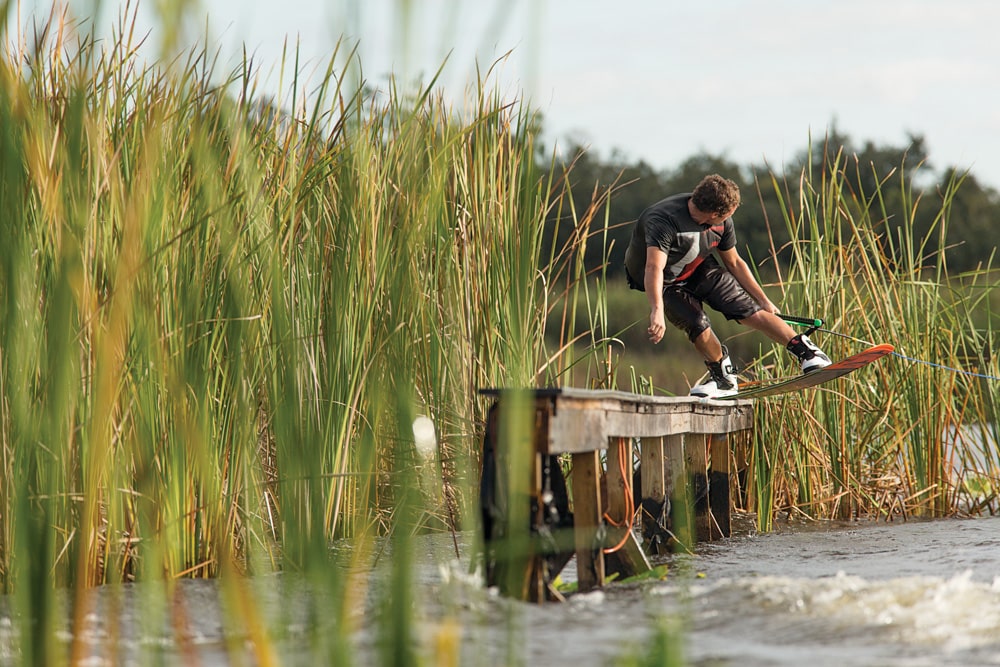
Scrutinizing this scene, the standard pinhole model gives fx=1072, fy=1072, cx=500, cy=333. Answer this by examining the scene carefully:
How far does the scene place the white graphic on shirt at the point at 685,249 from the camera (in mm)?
5559

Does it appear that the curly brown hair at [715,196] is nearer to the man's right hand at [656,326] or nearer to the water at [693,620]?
the man's right hand at [656,326]

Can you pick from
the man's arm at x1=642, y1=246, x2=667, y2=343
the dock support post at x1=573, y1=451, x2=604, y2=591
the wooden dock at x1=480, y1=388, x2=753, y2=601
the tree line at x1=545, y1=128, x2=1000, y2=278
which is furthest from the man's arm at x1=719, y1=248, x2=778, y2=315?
the tree line at x1=545, y1=128, x2=1000, y2=278

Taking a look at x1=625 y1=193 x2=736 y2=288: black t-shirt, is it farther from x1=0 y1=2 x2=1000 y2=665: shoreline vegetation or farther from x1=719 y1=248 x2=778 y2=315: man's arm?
x1=0 y1=2 x2=1000 y2=665: shoreline vegetation

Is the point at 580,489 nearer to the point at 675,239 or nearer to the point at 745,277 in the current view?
the point at 675,239

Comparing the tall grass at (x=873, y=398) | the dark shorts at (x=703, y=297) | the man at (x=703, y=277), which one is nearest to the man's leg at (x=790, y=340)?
the man at (x=703, y=277)

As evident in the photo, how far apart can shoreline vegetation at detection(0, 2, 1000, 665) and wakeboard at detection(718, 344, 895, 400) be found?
1.03 ft

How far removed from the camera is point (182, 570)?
325cm

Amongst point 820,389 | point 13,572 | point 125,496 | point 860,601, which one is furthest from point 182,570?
point 820,389

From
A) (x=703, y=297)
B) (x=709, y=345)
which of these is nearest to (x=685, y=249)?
(x=703, y=297)

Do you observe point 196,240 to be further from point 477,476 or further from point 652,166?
point 652,166

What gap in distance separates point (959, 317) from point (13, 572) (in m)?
5.27

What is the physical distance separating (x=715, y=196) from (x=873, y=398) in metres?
1.66

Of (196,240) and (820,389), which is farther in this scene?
(820,389)

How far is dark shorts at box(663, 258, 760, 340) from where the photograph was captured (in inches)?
228
